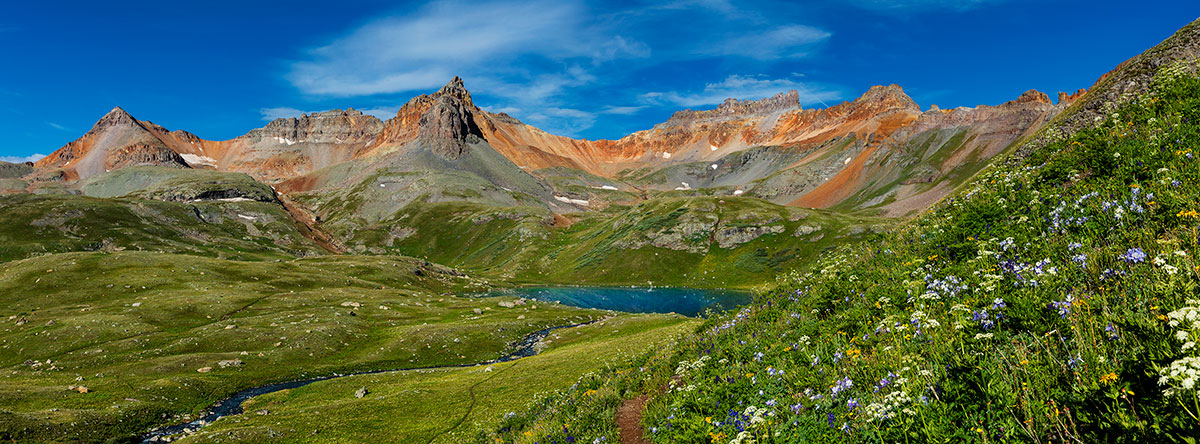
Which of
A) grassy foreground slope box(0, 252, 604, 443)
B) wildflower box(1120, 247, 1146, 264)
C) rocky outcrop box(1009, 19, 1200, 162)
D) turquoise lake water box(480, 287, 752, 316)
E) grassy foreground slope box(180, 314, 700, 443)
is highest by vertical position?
rocky outcrop box(1009, 19, 1200, 162)

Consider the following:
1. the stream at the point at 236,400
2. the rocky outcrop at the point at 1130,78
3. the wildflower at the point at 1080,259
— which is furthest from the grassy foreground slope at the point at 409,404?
the wildflower at the point at 1080,259

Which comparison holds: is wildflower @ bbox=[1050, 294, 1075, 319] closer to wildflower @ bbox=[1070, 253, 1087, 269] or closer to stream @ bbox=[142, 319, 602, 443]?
wildflower @ bbox=[1070, 253, 1087, 269]

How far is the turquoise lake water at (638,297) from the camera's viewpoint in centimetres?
13525

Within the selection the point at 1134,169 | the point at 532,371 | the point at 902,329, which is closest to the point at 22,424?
the point at 532,371

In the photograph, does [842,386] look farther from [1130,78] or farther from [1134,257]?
[1130,78]

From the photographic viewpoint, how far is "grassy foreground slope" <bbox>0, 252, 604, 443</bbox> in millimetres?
38875

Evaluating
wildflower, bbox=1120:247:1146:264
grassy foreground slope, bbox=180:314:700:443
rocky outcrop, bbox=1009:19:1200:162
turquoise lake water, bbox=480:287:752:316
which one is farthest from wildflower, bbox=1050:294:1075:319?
turquoise lake water, bbox=480:287:752:316

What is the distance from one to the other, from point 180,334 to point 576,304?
91502 millimetres

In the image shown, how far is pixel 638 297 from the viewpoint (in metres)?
160

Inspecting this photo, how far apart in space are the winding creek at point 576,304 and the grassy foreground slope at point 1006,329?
1376 inches

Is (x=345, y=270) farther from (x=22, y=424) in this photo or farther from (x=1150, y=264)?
(x=1150, y=264)

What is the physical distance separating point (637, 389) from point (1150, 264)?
41.4 ft

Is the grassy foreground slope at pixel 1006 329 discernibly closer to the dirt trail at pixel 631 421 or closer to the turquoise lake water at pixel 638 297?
the dirt trail at pixel 631 421

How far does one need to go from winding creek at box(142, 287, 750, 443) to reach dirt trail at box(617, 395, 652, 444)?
110 ft
